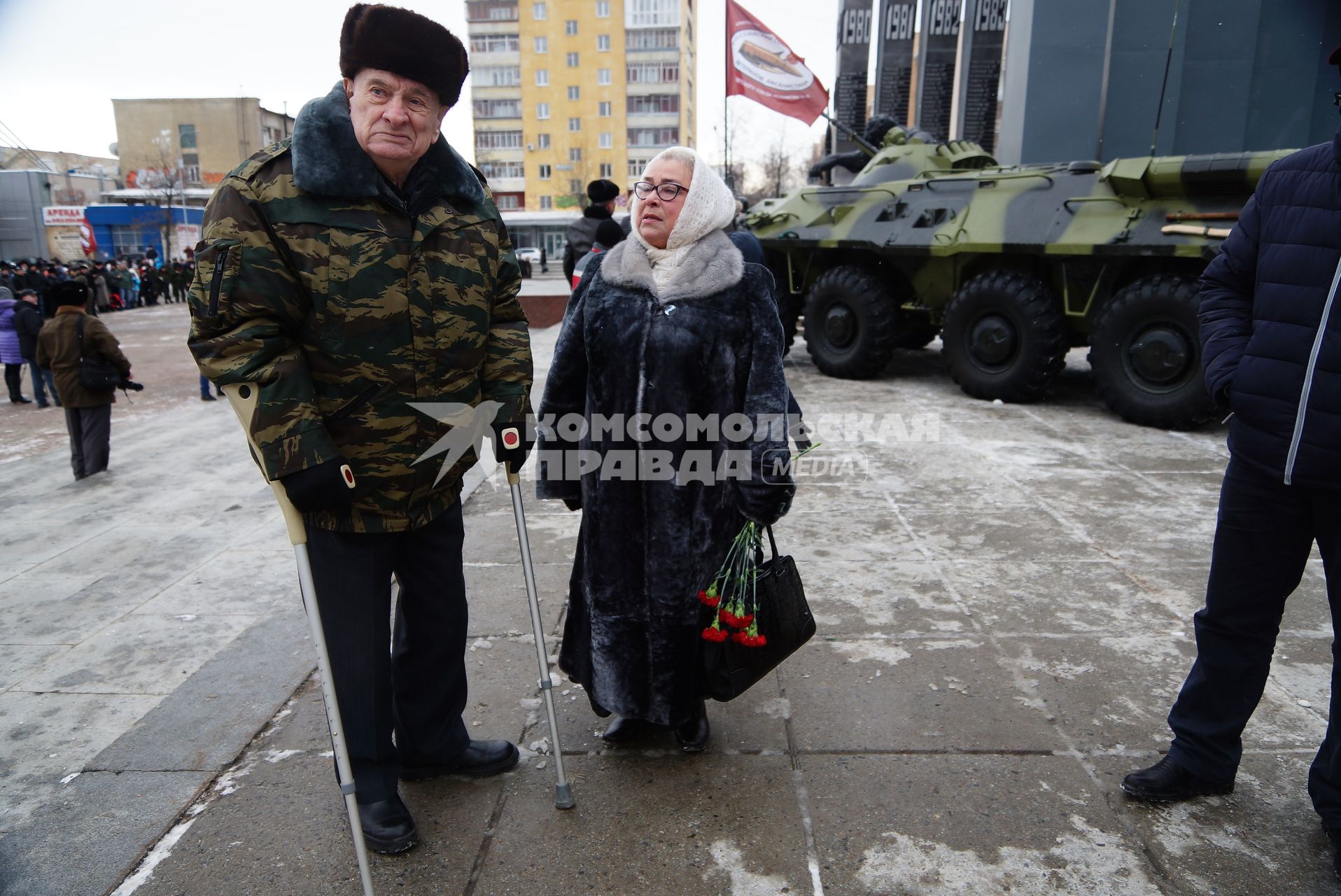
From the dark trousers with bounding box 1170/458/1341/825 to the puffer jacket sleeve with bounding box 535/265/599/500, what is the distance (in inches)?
67.7

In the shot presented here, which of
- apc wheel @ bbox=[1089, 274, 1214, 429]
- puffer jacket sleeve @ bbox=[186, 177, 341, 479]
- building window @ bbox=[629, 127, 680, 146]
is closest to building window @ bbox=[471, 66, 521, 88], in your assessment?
building window @ bbox=[629, 127, 680, 146]

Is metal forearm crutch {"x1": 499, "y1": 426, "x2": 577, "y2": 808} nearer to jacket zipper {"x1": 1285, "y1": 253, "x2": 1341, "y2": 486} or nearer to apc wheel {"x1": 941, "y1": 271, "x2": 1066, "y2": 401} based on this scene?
jacket zipper {"x1": 1285, "y1": 253, "x2": 1341, "y2": 486}

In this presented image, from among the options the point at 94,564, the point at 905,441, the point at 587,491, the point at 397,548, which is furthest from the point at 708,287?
the point at 905,441

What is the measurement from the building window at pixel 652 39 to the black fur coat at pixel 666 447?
2680 inches

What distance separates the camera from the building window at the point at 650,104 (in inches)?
2586

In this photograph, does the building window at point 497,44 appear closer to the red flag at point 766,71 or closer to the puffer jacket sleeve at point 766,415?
the red flag at point 766,71

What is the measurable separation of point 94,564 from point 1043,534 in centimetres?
472

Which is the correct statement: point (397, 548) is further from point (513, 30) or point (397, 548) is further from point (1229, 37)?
point (513, 30)

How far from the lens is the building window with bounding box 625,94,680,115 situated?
65688mm

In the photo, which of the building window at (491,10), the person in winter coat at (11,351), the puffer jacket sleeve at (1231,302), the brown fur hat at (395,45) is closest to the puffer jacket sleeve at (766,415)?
the brown fur hat at (395,45)

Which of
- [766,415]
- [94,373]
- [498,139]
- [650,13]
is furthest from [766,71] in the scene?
[498,139]

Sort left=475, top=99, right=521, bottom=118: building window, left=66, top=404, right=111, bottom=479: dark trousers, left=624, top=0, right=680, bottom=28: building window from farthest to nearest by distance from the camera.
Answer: left=475, top=99, right=521, bottom=118: building window < left=624, top=0, right=680, bottom=28: building window < left=66, top=404, right=111, bottom=479: dark trousers

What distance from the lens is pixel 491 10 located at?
216 ft

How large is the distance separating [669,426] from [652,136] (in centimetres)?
6762
